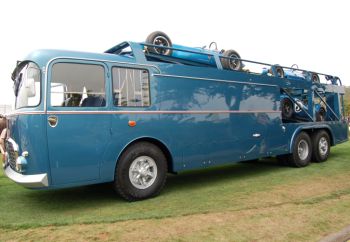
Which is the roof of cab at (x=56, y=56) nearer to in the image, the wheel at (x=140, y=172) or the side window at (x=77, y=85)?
the side window at (x=77, y=85)

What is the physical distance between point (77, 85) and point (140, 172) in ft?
5.90

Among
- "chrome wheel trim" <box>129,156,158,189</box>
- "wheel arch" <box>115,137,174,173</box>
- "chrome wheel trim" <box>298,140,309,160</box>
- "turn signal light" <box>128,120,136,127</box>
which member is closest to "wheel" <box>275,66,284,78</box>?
"chrome wheel trim" <box>298,140,309,160</box>

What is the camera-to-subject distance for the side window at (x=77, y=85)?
5.14 meters

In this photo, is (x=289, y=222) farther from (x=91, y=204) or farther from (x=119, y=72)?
(x=119, y=72)

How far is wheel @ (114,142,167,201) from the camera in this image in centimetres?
570

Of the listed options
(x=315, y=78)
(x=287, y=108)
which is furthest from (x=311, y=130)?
(x=315, y=78)

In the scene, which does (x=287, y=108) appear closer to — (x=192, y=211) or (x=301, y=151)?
(x=301, y=151)

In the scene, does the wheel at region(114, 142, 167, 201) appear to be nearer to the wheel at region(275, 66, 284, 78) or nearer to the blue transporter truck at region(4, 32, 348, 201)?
the blue transporter truck at region(4, 32, 348, 201)

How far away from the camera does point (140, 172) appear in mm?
5930

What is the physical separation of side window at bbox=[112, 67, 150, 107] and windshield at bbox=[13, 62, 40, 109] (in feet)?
3.91

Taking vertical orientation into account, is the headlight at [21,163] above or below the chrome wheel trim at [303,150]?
above

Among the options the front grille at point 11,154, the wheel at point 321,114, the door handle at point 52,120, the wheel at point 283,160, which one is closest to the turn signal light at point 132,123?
the door handle at point 52,120

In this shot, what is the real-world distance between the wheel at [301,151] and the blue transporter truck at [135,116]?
61 centimetres

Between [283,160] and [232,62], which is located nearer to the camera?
[232,62]
